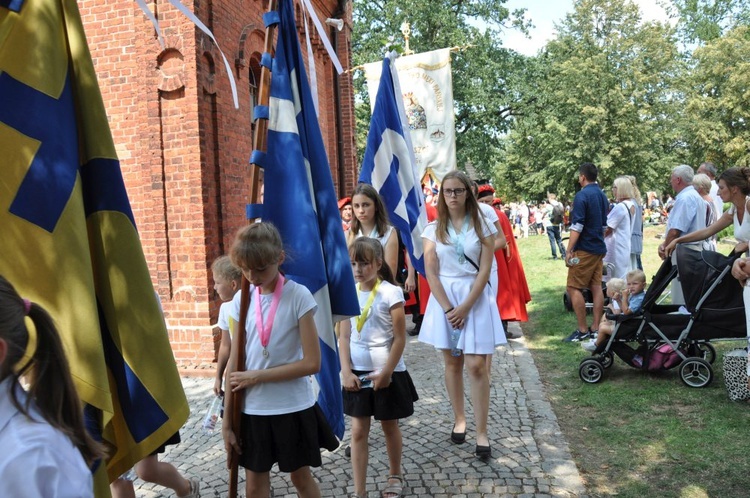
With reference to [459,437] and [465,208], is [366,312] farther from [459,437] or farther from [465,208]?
[459,437]

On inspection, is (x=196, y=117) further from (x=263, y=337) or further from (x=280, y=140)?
(x=263, y=337)

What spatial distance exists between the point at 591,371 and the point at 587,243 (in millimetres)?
2256

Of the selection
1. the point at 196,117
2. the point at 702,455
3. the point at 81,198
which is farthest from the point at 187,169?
the point at 702,455

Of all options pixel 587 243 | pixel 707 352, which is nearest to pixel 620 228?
pixel 587 243

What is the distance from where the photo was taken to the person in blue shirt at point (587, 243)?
317 inches

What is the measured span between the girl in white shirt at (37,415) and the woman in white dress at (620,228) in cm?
842

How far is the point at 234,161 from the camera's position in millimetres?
8320

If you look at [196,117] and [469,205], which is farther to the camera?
[196,117]

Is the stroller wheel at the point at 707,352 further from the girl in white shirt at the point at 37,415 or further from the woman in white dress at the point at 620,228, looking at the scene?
the girl in white shirt at the point at 37,415

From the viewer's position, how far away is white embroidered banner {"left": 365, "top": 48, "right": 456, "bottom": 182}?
39.3 feet

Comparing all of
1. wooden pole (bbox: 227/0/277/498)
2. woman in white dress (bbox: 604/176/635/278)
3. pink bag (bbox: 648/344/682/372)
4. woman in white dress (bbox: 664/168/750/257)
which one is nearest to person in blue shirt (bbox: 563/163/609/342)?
woman in white dress (bbox: 604/176/635/278)

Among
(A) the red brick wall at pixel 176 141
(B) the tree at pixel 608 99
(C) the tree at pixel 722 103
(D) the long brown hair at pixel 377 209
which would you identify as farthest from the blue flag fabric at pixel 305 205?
(C) the tree at pixel 722 103

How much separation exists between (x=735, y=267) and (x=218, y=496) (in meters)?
4.08

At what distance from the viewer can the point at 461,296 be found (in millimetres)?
4715
